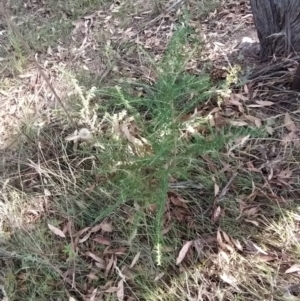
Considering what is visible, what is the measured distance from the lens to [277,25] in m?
2.03

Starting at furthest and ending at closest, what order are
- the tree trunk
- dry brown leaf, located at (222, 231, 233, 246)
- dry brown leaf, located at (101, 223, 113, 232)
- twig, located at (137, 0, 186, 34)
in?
twig, located at (137, 0, 186, 34) → the tree trunk → dry brown leaf, located at (101, 223, 113, 232) → dry brown leaf, located at (222, 231, 233, 246)

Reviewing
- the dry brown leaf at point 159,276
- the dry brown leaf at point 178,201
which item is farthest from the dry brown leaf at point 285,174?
the dry brown leaf at point 159,276

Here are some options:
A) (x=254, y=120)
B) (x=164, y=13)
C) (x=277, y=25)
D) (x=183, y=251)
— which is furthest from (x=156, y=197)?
(x=164, y=13)

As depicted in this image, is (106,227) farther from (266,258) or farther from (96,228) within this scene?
(266,258)

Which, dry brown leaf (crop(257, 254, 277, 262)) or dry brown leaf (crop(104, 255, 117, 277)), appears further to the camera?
dry brown leaf (crop(104, 255, 117, 277))

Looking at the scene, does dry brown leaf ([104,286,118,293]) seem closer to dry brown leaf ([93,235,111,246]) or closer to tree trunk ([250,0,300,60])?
dry brown leaf ([93,235,111,246])

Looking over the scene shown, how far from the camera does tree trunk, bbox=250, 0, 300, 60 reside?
6.42 feet

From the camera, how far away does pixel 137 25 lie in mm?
2666

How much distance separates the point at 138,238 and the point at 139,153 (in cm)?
34

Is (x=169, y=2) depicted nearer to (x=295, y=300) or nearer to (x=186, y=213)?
(x=186, y=213)

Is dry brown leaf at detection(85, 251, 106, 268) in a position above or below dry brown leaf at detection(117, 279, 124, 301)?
above

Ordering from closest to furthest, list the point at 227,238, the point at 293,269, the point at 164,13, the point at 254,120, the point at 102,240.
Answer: the point at 293,269
the point at 227,238
the point at 102,240
the point at 254,120
the point at 164,13

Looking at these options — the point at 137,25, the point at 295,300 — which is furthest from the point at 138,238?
the point at 137,25

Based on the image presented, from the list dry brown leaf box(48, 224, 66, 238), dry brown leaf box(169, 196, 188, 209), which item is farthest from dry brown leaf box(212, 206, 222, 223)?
dry brown leaf box(48, 224, 66, 238)
